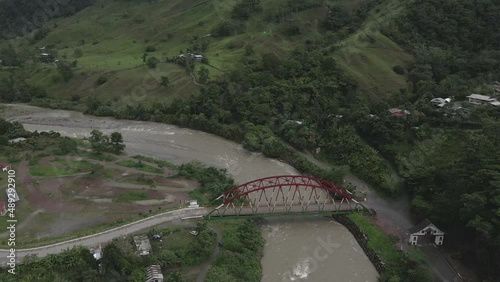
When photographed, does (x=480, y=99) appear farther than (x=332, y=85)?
No

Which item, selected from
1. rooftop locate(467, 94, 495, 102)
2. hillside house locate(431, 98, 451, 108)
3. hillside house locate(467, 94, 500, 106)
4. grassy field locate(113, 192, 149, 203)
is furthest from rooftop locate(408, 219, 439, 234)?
→ rooftop locate(467, 94, 495, 102)

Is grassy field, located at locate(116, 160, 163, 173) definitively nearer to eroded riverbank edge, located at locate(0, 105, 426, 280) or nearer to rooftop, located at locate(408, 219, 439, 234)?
eroded riverbank edge, located at locate(0, 105, 426, 280)

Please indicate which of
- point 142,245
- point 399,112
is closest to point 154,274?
point 142,245

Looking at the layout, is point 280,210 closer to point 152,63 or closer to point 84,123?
point 84,123

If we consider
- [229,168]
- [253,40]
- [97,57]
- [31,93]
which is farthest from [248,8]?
[229,168]

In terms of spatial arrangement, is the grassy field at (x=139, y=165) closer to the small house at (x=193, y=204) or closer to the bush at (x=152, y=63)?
the small house at (x=193, y=204)

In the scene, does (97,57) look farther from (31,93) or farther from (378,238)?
(378,238)
